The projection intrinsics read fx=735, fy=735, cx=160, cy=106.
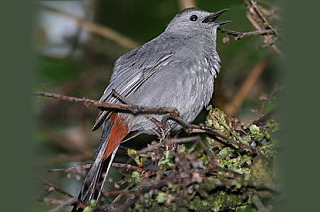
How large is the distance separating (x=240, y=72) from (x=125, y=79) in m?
2.26

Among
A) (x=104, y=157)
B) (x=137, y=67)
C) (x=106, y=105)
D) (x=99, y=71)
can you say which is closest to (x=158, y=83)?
(x=137, y=67)

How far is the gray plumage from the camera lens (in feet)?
15.9

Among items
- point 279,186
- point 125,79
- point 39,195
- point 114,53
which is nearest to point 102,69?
point 114,53

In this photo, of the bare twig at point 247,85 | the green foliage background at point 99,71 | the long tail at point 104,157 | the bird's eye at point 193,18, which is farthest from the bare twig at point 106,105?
the green foliage background at point 99,71

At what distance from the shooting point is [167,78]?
489 centimetres

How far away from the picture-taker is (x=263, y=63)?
649cm

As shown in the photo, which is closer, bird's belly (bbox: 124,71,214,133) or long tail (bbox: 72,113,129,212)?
long tail (bbox: 72,113,129,212)

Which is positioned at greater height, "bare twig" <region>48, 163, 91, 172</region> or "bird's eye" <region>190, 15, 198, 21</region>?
"bird's eye" <region>190, 15, 198, 21</region>

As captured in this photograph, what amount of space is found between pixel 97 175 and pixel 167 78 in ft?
2.93

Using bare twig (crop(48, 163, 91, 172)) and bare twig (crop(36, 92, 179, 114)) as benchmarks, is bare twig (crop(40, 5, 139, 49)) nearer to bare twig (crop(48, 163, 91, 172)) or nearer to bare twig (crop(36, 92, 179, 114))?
bare twig (crop(48, 163, 91, 172))

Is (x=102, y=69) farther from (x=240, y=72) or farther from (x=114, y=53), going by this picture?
(x=240, y=72)

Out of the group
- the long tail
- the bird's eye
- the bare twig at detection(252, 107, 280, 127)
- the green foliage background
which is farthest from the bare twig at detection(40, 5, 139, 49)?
the bare twig at detection(252, 107, 280, 127)

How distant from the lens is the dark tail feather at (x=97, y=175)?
412 cm

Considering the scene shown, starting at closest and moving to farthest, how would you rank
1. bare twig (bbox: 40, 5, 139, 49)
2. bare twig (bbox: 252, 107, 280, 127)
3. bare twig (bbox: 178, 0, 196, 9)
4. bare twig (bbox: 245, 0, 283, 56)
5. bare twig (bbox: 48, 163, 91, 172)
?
bare twig (bbox: 48, 163, 91, 172) < bare twig (bbox: 252, 107, 280, 127) < bare twig (bbox: 245, 0, 283, 56) < bare twig (bbox: 178, 0, 196, 9) < bare twig (bbox: 40, 5, 139, 49)
